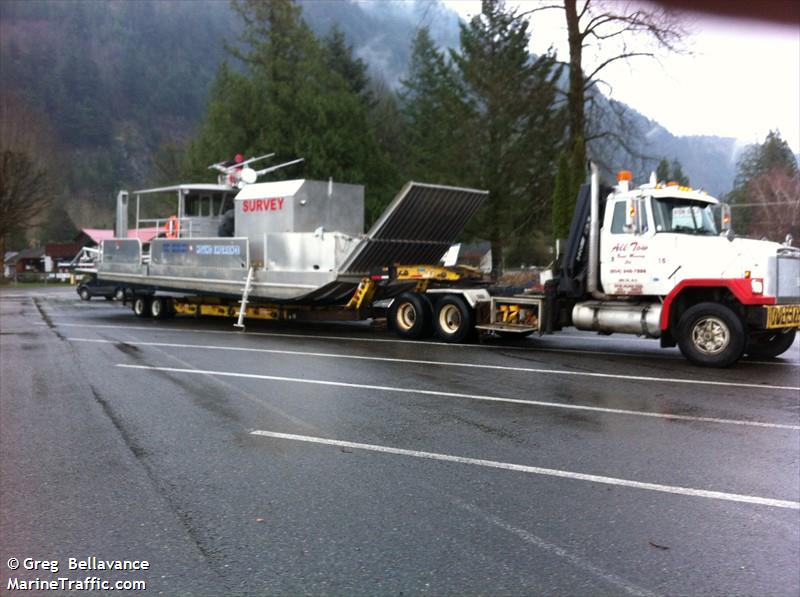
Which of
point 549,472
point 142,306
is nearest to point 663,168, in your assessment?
point 142,306

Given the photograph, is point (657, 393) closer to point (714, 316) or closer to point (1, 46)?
point (714, 316)

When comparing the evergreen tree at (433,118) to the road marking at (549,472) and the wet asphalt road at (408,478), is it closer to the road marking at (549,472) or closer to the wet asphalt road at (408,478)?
the wet asphalt road at (408,478)

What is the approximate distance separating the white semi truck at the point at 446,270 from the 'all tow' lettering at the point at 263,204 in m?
0.04

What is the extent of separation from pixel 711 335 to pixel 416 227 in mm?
6729

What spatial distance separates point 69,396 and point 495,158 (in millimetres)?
25776

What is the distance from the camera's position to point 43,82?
6988mm

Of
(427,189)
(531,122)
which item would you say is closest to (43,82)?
(427,189)

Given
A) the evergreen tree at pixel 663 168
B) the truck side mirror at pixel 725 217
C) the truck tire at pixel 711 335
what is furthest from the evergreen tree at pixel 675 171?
the truck tire at pixel 711 335

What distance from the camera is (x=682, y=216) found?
36.9 feet

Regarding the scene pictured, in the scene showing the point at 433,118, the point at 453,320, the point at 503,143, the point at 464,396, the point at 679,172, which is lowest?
the point at 464,396

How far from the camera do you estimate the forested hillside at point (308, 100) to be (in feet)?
20.1

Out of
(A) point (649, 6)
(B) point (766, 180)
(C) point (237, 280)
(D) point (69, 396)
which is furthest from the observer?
(B) point (766, 180)

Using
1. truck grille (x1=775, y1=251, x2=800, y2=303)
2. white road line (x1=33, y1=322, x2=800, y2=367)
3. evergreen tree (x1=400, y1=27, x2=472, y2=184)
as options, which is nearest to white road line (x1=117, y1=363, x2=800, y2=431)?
truck grille (x1=775, y1=251, x2=800, y2=303)

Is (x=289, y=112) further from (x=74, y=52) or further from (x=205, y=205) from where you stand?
(x=74, y=52)
